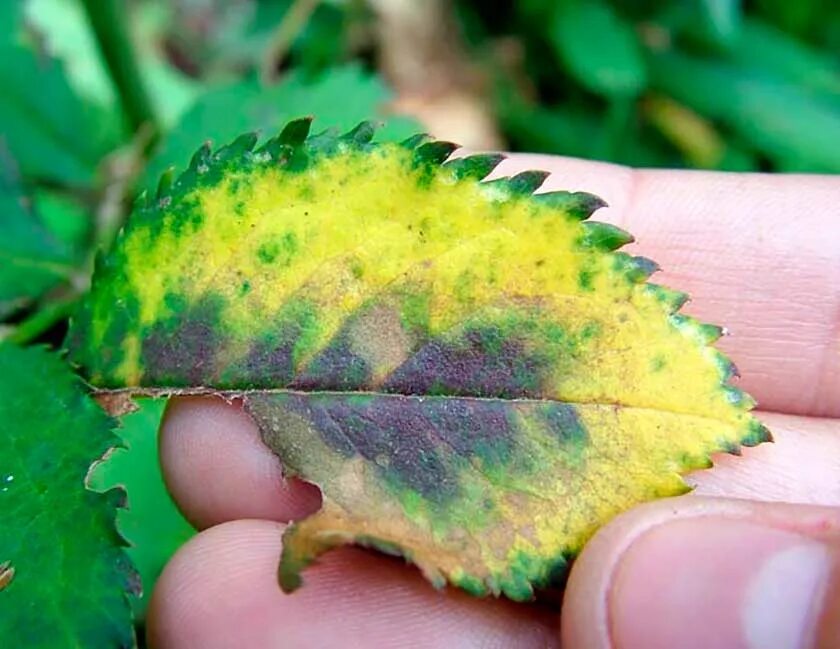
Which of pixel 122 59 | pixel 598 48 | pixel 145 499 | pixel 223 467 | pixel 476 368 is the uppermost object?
pixel 122 59

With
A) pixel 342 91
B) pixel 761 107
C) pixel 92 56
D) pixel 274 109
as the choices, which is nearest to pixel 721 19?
pixel 761 107

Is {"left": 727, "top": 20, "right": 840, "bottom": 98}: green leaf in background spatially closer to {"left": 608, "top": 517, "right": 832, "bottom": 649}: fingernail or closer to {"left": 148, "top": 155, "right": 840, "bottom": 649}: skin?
{"left": 148, "top": 155, "right": 840, "bottom": 649}: skin

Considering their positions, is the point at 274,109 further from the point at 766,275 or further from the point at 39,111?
the point at 766,275

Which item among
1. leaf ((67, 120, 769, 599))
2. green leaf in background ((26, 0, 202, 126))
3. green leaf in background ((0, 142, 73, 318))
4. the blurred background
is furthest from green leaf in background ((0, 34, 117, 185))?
leaf ((67, 120, 769, 599))

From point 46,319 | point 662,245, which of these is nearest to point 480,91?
point 662,245

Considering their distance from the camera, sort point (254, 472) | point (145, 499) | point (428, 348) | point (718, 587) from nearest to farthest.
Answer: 1. point (718, 587)
2. point (428, 348)
3. point (254, 472)
4. point (145, 499)

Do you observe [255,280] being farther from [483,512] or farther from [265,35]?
[265,35]
